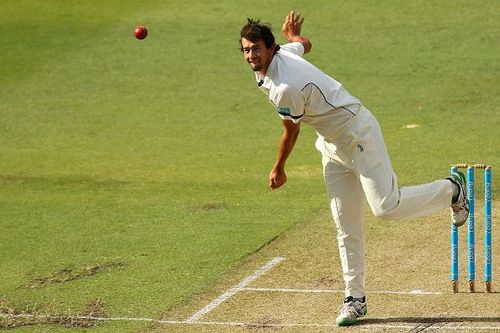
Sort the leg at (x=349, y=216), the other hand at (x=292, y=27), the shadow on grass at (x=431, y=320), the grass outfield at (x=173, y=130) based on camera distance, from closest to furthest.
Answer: the shadow on grass at (x=431, y=320)
the leg at (x=349, y=216)
the other hand at (x=292, y=27)
the grass outfield at (x=173, y=130)

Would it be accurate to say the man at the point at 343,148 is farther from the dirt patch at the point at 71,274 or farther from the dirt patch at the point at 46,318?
the dirt patch at the point at 71,274

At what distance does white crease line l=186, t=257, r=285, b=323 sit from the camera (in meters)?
8.84

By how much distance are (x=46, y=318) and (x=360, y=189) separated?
258 centimetres

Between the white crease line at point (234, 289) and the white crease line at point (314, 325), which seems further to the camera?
the white crease line at point (234, 289)

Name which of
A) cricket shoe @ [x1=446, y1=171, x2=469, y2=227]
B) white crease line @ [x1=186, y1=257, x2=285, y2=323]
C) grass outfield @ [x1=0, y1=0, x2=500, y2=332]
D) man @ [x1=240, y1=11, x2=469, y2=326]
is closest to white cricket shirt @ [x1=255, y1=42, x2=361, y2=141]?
man @ [x1=240, y1=11, x2=469, y2=326]

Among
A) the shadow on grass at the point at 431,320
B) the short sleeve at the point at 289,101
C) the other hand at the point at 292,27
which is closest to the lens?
the short sleeve at the point at 289,101

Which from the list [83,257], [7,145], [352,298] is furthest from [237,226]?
[7,145]

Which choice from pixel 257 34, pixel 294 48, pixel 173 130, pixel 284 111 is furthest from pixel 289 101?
pixel 173 130

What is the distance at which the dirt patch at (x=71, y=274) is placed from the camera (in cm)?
986

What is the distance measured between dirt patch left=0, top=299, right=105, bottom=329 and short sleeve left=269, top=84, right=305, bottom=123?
2.17m

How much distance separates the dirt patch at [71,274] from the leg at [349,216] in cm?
252

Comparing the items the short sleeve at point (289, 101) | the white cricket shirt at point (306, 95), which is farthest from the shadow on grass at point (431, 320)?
the short sleeve at point (289, 101)

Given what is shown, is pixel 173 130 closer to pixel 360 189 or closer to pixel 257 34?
pixel 360 189

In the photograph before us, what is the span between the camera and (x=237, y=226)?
456 inches
